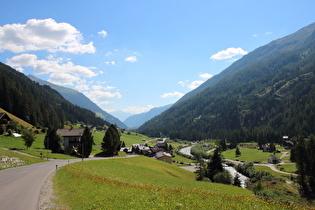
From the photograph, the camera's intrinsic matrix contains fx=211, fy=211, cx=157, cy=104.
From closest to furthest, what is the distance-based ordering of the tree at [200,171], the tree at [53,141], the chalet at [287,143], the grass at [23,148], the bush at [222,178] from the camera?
the grass at [23,148] < the bush at [222,178] < the tree at [200,171] < the tree at [53,141] < the chalet at [287,143]

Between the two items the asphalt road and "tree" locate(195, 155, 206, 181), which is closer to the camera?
the asphalt road

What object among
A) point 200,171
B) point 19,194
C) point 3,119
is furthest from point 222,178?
point 3,119

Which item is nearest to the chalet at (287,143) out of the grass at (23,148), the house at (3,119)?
the grass at (23,148)

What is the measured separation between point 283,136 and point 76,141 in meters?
176

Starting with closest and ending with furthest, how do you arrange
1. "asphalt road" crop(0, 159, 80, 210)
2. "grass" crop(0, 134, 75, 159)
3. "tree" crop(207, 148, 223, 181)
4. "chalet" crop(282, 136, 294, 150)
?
"asphalt road" crop(0, 159, 80, 210) → "grass" crop(0, 134, 75, 159) → "tree" crop(207, 148, 223, 181) → "chalet" crop(282, 136, 294, 150)

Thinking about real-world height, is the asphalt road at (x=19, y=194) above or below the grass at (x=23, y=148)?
below

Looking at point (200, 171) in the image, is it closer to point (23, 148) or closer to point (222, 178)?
point (222, 178)

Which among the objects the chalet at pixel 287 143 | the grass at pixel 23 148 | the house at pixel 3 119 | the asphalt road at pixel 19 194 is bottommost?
the chalet at pixel 287 143

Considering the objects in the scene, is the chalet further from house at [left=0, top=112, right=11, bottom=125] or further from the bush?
house at [left=0, top=112, right=11, bottom=125]

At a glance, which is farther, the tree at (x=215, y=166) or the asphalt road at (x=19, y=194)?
the tree at (x=215, y=166)

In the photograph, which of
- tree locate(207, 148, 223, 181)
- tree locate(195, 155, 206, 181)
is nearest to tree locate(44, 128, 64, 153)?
tree locate(195, 155, 206, 181)

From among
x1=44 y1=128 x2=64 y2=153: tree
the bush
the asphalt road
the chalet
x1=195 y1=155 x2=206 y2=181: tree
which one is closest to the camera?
the asphalt road

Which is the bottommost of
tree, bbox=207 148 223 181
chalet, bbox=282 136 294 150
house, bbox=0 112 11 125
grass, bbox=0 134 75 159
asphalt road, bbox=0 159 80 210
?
chalet, bbox=282 136 294 150

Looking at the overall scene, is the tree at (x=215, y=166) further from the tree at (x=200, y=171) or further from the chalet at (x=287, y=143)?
the chalet at (x=287, y=143)
